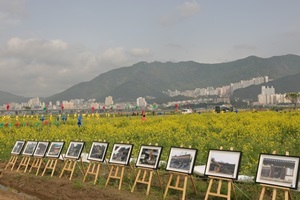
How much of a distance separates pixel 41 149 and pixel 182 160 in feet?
25.1

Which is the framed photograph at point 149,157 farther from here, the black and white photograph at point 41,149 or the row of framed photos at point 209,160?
the black and white photograph at point 41,149

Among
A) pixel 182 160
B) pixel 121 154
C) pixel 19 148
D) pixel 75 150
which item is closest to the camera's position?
pixel 182 160

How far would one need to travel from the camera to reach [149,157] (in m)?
10.1

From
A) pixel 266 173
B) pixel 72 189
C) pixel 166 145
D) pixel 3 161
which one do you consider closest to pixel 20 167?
pixel 3 161

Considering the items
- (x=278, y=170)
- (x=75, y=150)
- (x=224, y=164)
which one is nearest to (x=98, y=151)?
(x=75, y=150)

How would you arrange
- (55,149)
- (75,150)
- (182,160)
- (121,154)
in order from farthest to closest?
(55,149), (75,150), (121,154), (182,160)

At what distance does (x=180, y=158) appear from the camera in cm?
937

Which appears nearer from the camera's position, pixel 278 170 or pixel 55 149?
pixel 278 170

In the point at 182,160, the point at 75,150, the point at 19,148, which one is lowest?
the point at 19,148

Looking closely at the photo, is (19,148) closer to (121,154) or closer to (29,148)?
(29,148)

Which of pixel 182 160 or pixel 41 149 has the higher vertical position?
pixel 182 160

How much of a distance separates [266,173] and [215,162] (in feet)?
4.63

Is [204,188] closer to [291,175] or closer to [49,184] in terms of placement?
[291,175]

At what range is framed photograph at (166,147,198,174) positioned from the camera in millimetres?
8943
